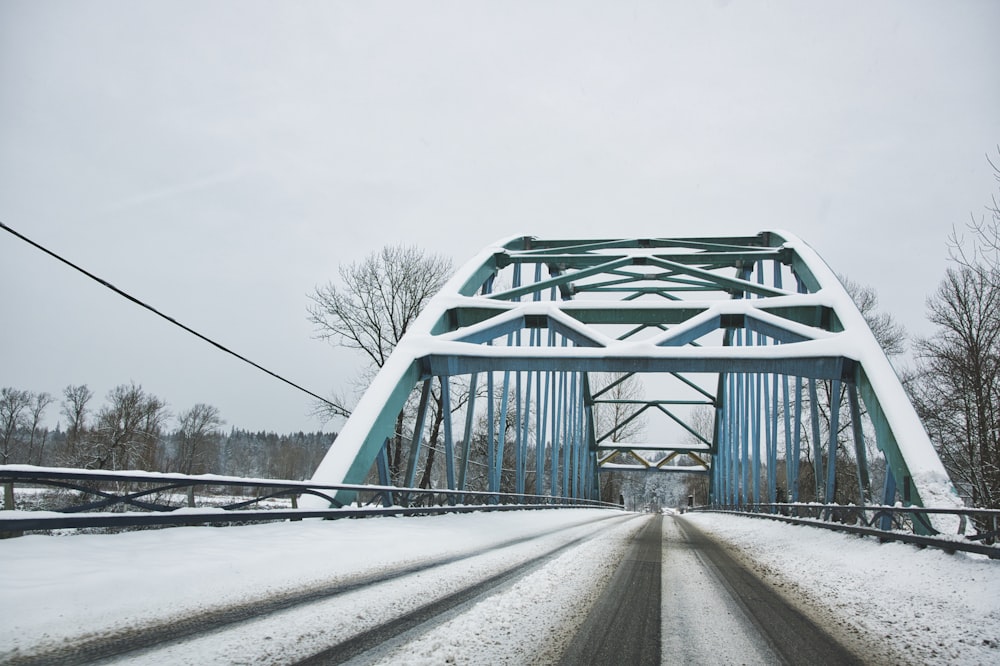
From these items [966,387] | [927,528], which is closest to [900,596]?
[927,528]

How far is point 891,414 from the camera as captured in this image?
9477 millimetres

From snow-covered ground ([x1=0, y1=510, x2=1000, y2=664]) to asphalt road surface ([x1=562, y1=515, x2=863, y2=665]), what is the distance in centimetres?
19

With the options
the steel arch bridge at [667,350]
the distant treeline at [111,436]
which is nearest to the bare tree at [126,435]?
the distant treeline at [111,436]

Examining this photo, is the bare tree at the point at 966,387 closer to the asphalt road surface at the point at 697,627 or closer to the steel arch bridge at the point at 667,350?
the steel arch bridge at the point at 667,350

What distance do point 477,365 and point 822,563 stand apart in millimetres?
6929

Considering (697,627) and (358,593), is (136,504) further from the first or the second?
(697,627)

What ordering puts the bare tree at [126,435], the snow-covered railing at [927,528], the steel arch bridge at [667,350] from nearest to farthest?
the snow-covered railing at [927,528]
the steel arch bridge at [667,350]
the bare tree at [126,435]

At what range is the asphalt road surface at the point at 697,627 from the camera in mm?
3180

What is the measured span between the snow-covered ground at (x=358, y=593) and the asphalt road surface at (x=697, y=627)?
7.5 inches

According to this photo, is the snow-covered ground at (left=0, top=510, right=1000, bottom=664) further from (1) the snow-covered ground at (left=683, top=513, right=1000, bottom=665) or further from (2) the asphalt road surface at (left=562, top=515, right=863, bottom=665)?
(2) the asphalt road surface at (left=562, top=515, right=863, bottom=665)

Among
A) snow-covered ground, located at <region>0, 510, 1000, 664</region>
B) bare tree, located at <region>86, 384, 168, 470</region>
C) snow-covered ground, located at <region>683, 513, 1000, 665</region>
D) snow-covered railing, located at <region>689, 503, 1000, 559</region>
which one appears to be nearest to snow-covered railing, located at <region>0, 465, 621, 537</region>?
snow-covered ground, located at <region>0, 510, 1000, 664</region>

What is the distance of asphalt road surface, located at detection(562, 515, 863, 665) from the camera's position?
3.18 meters

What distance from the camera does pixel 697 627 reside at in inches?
150

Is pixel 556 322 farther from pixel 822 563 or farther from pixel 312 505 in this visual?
pixel 822 563
